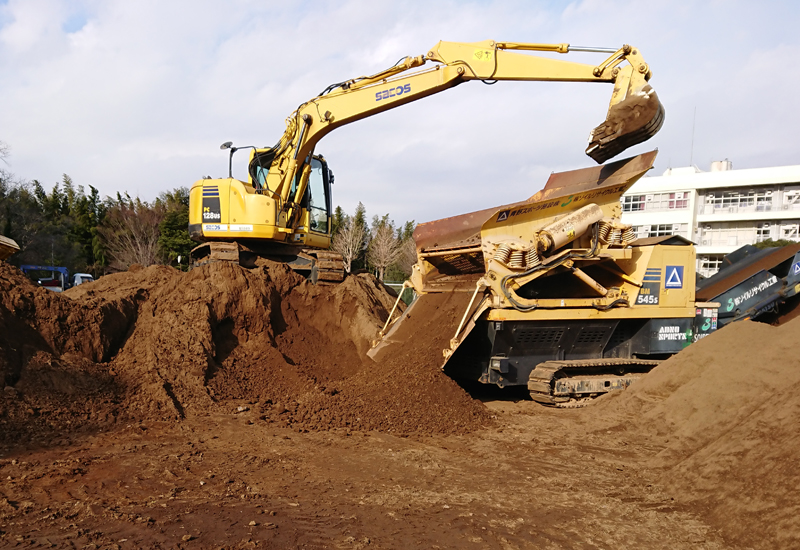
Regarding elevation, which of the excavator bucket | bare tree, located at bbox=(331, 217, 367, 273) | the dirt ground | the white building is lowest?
the dirt ground

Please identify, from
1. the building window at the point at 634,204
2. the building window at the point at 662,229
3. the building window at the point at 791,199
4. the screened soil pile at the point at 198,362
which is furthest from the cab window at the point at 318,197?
Answer: the building window at the point at 791,199

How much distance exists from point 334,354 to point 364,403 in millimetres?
2643

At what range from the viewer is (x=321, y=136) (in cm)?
1037

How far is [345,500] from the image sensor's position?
406cm

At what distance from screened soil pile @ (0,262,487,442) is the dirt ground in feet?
0.09

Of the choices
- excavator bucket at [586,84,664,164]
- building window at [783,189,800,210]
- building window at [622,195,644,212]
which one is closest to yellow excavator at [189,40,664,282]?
excavator bucket at [586,84,664,164]

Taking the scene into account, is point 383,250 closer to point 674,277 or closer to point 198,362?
point 674,277

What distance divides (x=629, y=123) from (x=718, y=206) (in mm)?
32425

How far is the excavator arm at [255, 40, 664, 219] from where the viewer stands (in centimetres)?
791

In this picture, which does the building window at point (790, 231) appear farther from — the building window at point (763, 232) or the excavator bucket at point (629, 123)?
the excavator bucket at point (629, 123)

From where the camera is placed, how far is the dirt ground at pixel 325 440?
11.8ft

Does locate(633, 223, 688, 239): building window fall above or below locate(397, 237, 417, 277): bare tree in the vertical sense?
above

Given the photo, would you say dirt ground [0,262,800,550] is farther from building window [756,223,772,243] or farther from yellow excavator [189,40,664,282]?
building window [756,223,772,243]

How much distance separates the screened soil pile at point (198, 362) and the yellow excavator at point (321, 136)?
3.79ft
